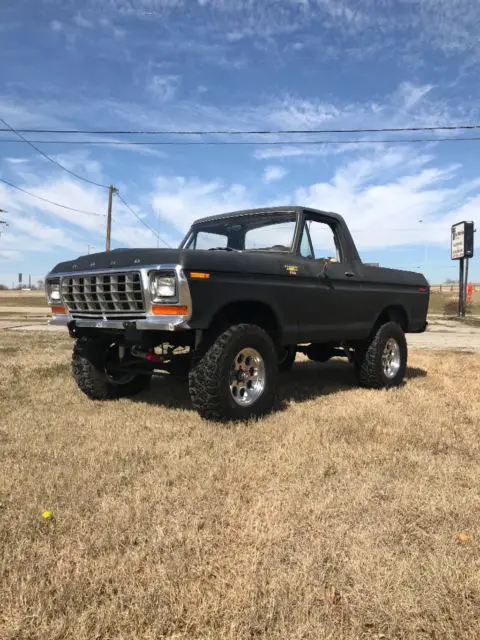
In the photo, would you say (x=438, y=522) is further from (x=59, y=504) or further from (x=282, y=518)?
(x=59, y=504)

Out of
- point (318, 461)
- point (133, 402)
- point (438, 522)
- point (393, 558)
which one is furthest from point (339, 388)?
point (393, 558)

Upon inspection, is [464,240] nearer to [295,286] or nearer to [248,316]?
[295,286]

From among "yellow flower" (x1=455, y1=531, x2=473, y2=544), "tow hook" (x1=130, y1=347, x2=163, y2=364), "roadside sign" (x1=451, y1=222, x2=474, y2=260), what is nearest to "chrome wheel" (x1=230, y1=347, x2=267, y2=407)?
"tow hook" (x1=130, y1=347, x2=163, y2=364)

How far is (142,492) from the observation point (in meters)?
3.07

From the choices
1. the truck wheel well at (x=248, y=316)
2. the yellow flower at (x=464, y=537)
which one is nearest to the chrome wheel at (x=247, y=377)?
the truck wheel well at (x=248, y=316)

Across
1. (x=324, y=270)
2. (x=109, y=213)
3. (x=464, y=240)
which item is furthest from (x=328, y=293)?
(x=109, y=213)

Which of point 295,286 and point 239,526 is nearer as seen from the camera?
point 239,526

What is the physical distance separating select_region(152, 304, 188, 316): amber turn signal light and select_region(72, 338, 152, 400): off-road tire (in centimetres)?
153

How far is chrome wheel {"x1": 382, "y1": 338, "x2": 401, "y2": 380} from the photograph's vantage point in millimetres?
6891

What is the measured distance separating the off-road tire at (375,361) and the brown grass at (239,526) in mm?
1450

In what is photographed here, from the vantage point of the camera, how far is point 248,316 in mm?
5168

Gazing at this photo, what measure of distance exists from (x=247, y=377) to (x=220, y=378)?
50 cm

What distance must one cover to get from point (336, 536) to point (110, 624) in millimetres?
1159

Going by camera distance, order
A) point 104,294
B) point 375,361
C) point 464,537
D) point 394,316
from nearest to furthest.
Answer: point 464,537, point 104,294, point 375,361, point 394,316
